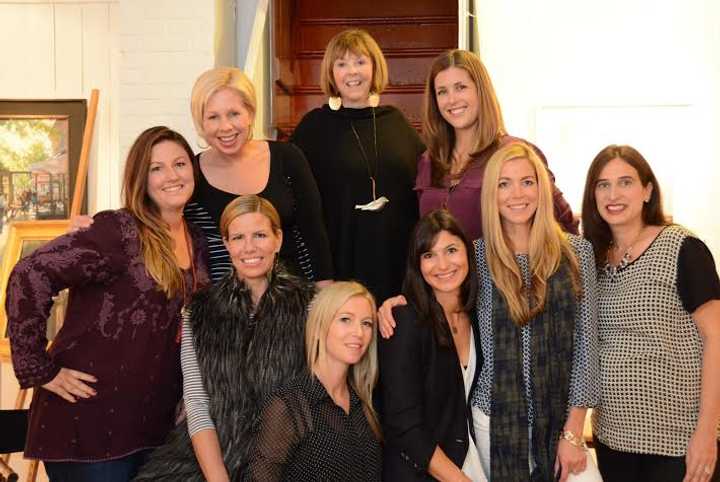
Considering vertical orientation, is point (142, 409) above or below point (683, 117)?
below

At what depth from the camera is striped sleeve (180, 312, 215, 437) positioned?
2.23 metres

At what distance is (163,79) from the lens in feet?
12.6

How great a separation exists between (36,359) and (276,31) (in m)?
2.84

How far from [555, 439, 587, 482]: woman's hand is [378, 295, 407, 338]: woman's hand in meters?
0.56

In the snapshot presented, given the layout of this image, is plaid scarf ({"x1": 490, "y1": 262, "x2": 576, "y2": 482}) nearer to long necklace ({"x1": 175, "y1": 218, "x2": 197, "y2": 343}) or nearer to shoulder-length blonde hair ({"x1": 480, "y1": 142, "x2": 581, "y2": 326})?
shoulder-length blonde hair ({"x1": 480, "y1": 142, "x2": 581, "y2": 326})

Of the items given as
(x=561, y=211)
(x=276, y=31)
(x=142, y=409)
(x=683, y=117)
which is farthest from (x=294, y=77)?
(x=142, y=409)

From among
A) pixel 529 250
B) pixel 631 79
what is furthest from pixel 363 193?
pixel 631 79

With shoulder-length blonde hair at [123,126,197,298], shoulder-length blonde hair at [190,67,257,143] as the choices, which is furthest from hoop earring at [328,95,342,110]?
shoulder-length blonde hair at [123,126,197,298]

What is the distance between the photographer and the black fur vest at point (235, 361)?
222cm

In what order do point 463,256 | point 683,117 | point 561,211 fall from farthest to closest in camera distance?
point 683,117 < point 561,211 < point 463,256

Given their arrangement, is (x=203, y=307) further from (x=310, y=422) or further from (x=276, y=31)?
(x=276, y=31)

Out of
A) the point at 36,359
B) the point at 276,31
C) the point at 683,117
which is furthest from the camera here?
the point at 276,31

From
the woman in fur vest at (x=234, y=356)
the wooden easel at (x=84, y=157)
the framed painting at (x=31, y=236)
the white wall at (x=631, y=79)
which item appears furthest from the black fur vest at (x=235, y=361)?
the wooden easel at (x=84, y=157)

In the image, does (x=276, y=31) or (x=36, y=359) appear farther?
(x=276, y=31)
